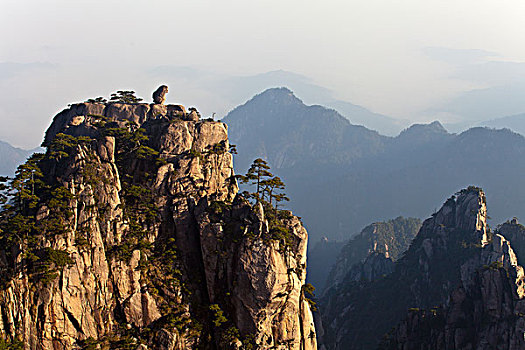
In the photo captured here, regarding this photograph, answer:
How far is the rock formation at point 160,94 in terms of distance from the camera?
316 ft

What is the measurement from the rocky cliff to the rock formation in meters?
13.8

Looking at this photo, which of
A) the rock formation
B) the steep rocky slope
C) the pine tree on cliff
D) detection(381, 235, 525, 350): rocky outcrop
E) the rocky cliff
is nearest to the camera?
the rocky cliff

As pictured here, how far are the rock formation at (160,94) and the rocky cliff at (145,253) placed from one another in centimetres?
1380

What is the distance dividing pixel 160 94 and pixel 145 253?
3675cm

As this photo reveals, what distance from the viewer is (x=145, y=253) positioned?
7419 centimetres

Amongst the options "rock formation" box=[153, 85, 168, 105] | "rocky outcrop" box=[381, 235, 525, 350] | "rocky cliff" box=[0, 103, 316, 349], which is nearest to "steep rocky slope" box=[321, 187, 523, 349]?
"rocky outcrop" box=[381, 235, 525, 350]

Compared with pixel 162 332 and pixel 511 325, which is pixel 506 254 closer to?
pixel 511 325

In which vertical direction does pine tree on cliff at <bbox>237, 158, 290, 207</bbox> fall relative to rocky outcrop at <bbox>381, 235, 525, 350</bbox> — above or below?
above

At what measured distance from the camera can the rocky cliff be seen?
214ft

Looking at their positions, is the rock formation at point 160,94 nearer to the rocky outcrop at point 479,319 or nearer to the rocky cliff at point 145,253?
the rocky cliff at point 145,253

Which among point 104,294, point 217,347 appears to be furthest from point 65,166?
point 217,347

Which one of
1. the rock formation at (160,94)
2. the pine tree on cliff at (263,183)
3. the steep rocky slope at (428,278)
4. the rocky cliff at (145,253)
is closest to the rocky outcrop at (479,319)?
the steep rocky slope at (428,278)

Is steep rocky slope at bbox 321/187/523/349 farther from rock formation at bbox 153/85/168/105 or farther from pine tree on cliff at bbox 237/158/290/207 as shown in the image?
rock formation at bbox 153/85/168/105

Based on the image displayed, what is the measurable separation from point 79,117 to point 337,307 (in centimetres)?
13648
